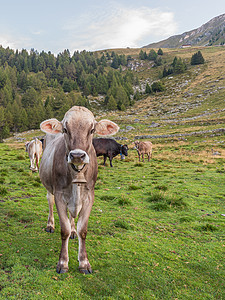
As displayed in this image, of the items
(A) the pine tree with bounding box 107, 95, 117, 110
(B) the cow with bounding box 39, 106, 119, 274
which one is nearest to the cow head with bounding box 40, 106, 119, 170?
A: (B) the cow with bounding box 39, 106, 119, 274

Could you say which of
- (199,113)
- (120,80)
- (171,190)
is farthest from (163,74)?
(171,190)

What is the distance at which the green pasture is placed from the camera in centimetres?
376

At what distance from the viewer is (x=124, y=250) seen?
5.20 meters

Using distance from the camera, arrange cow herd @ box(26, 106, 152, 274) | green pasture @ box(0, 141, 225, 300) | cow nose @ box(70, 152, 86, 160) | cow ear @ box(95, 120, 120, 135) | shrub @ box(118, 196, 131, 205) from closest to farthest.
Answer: cow nose @ box(70, 152, 86, 160) → green pasture @ box(0, 141, 225, 300) → cow herd @ box(26, 106, 152, 274) → cow ear @ box(95, 120, 120, 135) → shrub @ box(118, 196, 131, 205)

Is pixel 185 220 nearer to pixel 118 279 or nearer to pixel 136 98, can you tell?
pixel 118 279

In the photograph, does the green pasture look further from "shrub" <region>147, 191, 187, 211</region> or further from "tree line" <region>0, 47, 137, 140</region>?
"tree line" <region>0, 47, 137, 140</region>

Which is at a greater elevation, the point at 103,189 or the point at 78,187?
the point at 78,187

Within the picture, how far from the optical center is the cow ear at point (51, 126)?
14.4 feet

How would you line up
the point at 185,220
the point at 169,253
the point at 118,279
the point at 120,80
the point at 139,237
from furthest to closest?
1. the point at 120,80
2. the point at 185,220
3. the point at 139,237
4. the point at 169,253
5. the point at 118,279

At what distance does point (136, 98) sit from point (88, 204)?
111 metres

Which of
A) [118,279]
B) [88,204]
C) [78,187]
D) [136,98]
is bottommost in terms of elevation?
[118,279]

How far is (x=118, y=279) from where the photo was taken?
405cm

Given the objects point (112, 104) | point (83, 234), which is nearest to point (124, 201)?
point (83, 234)

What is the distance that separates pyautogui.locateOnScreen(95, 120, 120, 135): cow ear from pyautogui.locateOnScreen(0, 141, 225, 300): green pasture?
118 inches
